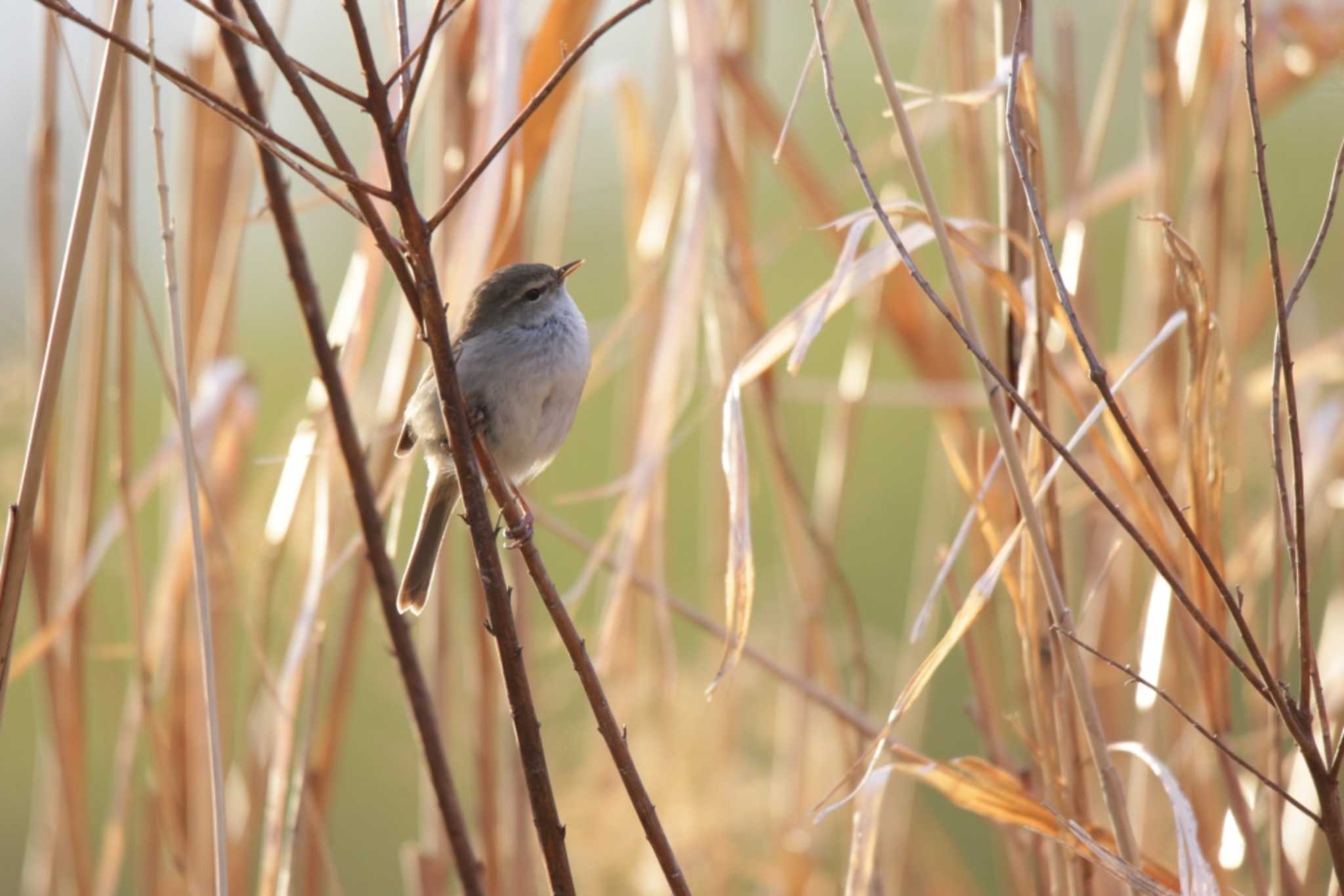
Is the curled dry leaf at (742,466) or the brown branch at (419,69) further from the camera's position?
the curled dry leaf at (742,466)

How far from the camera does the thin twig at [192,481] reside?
1217 mm

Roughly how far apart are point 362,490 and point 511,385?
52cm

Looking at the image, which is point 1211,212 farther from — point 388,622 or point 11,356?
point 11,356

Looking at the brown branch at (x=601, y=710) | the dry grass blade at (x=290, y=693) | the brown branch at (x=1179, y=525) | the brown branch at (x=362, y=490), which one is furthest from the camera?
the dry grass blade at (x=290, y=693)

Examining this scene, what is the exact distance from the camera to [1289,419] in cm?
105

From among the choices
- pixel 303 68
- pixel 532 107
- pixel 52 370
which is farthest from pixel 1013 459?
pixel 52 370

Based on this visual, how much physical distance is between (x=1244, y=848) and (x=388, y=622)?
102 centimetres

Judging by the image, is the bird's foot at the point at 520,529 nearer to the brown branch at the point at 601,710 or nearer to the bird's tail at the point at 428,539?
the brown branch at the point at 601,710

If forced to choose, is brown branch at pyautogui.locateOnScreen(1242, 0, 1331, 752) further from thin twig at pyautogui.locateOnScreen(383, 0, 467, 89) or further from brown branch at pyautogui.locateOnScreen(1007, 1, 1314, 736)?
thin twig at pyautogui.locateOnScreen(383, 0, 467, 89)

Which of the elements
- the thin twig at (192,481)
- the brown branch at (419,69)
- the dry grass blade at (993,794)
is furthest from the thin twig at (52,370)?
the dry grass blade at (993,794)

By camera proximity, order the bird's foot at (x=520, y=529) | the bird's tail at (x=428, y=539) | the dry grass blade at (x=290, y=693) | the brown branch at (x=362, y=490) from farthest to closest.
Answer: the bird's tail at (x=428, y=539), the dry grass blade at (x=290, y=693), the brown branch at (x=362, y=490), the bird's foot at (x=520, y=529)

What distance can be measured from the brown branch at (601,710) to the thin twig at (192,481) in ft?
0.91

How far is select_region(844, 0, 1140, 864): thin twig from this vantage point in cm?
120

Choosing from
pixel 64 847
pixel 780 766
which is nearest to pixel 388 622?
pixel 64 847
